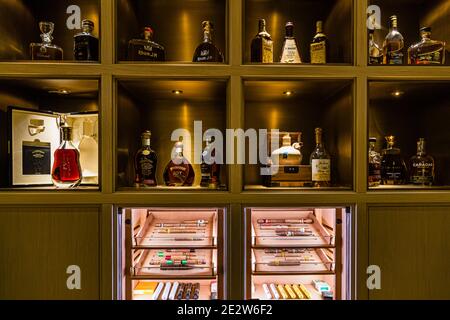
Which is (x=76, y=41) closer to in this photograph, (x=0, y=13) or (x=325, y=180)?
(x=0, y=13)

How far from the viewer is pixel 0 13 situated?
130 centimetres

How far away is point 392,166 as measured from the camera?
1524 mm

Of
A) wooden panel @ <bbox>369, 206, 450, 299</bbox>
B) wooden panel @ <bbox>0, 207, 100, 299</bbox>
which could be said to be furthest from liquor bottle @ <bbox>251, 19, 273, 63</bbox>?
wooden panel @ <bbox>0, 207, 100, 299</bbox>

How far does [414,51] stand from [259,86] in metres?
0.74

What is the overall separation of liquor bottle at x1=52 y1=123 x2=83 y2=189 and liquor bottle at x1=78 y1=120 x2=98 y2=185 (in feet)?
0.30

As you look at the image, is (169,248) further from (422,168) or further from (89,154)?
(422,168)

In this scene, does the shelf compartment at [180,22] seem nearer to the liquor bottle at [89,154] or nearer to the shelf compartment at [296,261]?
the liquor bottle at [89,154]

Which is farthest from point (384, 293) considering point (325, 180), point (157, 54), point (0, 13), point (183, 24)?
point (0, 13)

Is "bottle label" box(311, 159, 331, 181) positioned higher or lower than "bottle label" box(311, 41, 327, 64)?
lower

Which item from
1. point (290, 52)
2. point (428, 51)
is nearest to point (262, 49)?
point (290, 52)

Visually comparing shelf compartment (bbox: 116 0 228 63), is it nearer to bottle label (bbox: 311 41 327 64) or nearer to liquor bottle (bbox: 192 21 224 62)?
liquor bottle (bbox: 192 21 224 62)

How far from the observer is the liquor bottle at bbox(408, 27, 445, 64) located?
4.49 ft

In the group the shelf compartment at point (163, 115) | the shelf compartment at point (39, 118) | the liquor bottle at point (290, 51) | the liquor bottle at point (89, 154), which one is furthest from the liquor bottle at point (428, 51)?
the liquor bottle at point (89, 154)

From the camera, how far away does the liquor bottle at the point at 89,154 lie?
1.43 m
